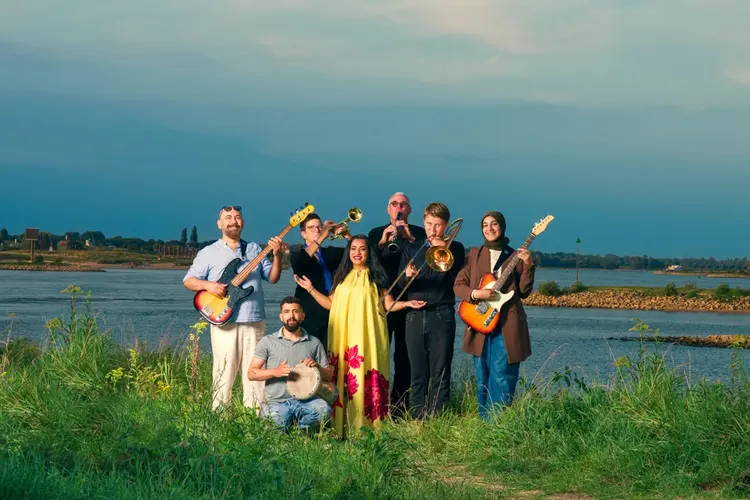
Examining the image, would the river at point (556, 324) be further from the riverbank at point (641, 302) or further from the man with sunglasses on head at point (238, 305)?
the man with sunglasses on head at point (238, 305)

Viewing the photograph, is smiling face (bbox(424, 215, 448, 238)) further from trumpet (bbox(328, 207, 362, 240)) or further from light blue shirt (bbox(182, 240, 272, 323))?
light blue shirt (bbox(182, 240, 272, 323))

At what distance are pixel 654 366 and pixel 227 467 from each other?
3.76m

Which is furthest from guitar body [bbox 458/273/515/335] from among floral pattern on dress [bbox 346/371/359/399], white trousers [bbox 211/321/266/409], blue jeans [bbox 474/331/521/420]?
white trousers [bbox 211/321/266/409]

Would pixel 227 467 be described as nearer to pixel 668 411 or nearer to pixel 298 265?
pixel 298 265

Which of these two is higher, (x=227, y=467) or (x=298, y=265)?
(x=298, y=265)

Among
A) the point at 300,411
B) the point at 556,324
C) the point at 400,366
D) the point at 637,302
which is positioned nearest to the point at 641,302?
the point at 637,302

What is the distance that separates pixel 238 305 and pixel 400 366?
1573 millimetres

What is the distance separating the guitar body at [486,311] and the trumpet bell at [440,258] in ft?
Result: 1.04

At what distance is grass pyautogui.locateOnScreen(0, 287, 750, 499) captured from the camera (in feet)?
19.0

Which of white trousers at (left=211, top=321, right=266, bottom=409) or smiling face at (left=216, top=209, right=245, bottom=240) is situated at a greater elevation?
smiling face at (left=216, top=209, right=245, bottom=240)

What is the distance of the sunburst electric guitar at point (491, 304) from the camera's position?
7.92 meters

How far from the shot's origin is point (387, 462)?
20.3ft

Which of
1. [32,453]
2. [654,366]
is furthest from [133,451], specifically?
[654,366]

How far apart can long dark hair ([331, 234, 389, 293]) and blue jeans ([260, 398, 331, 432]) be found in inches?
42.7
